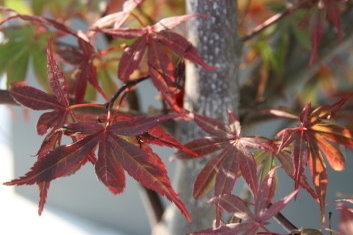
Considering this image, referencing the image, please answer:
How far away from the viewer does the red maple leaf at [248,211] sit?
0.36 metres

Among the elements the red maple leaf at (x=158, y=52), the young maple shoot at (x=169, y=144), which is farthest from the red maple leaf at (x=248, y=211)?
the red maple leaf at (x=158, y=52)

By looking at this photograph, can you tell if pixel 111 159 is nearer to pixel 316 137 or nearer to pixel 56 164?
pixel 56 164

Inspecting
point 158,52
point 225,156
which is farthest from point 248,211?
point 158,52

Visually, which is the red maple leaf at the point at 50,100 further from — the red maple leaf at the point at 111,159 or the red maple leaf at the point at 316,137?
the red maple leaf at the point at 316,137

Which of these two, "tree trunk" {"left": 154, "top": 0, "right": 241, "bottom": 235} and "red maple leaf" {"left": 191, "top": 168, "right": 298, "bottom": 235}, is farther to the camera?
"tree trunk" {"left": 154, "top": 0, "right": 241, "bottom": 235}

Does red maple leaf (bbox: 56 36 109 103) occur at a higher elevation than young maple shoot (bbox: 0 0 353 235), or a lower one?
higher

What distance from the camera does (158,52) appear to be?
46 cm

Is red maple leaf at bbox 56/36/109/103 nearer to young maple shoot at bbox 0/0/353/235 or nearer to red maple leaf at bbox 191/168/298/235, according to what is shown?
young maple shoot at bbox 0/0/353/235

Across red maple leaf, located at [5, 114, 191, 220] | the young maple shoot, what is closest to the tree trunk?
the young maple shoot

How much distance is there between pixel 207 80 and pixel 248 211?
18 centimetres

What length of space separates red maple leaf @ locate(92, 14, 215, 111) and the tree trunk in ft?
0.17

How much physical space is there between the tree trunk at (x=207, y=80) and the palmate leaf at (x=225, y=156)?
0.24 feet

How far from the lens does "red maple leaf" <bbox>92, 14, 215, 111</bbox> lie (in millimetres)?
444

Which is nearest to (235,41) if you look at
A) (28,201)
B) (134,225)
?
(134,225)
